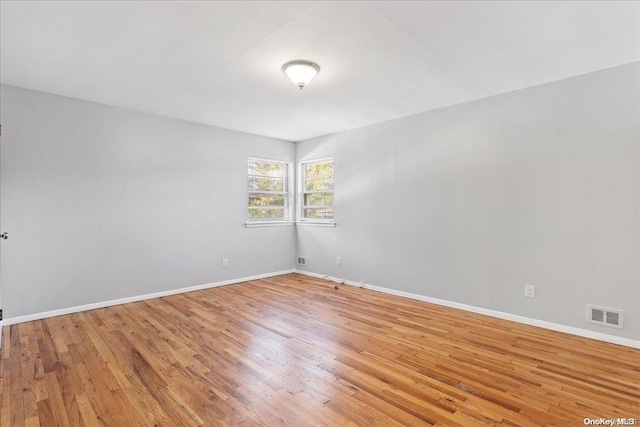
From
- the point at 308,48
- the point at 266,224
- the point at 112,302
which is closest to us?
the point at 308,48

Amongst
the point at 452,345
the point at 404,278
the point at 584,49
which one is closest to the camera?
the point at 584,49

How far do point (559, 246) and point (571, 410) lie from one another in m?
1.71

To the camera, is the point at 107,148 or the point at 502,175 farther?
the point at 107,148

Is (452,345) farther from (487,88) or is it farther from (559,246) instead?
(487,88)

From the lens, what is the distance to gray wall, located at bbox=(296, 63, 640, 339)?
2.71 m

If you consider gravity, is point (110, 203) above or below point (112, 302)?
above

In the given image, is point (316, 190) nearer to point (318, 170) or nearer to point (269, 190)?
point (318, 170)

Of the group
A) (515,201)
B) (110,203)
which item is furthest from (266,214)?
(515,201)

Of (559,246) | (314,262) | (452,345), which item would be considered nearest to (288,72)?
(452,345)

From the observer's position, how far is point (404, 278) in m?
4.18

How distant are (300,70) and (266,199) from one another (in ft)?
Answer: 10.3

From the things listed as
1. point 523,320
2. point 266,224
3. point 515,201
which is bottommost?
point 523,320

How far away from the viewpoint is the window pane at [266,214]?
17.4 ft

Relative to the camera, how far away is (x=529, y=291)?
315 centimetres
